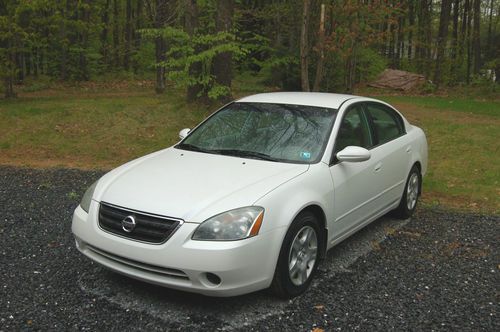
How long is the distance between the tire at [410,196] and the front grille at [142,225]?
3.54 m

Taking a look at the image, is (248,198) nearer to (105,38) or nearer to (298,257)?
(298,257)

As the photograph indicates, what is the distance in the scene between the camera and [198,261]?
3566mm

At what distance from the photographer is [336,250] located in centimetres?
534

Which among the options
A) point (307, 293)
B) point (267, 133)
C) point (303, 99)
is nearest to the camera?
point (307, 293)

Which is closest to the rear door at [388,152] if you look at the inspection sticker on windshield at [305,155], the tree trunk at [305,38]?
the inspection sticker on windshield at [305,155]

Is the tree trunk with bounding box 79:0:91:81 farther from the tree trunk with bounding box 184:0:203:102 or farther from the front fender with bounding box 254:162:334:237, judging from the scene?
the front fender with bounding box 254:162:334:237

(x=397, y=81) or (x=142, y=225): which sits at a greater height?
(x=397, y=81)

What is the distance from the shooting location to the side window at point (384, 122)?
224 inches

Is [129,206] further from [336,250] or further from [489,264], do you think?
[489,264]

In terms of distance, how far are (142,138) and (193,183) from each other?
24.4ft

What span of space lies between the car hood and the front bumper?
0.72ft

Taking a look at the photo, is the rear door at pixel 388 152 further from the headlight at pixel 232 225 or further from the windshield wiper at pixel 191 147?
the headlight at pixel 232 225

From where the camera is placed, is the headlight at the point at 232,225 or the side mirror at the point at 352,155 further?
the side mirror at the point at 352,155

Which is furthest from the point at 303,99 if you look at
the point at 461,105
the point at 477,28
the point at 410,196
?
the point at 477,28
